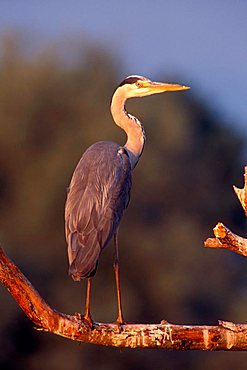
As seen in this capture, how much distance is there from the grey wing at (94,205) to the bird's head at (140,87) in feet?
1.71

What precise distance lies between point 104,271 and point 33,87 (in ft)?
13.5

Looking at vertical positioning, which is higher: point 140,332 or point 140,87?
point 140,87

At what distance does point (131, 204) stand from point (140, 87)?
9.92 metres

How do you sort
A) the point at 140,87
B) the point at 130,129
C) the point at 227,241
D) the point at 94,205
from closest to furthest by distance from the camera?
1. the point at 227,241
2. the point at 94,205
3. the point at 130,129
4. the point at 140,87

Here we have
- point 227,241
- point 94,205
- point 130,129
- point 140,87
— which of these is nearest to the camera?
point 227,241

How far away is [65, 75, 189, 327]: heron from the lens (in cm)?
467

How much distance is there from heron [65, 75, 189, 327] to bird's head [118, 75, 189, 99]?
160mm

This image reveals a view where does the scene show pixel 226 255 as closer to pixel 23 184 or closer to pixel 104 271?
pixel 104 271

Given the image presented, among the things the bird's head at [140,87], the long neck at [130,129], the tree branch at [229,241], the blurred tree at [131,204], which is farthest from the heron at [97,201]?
the blurred tree at [131,204]

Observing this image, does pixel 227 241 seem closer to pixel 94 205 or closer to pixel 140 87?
pixel 94 205

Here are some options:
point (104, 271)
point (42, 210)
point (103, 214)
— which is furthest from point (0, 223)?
point (103, 214)

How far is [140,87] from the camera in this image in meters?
5.82

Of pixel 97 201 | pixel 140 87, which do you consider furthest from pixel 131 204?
pixel 97 201

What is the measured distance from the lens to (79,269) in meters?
4.57
